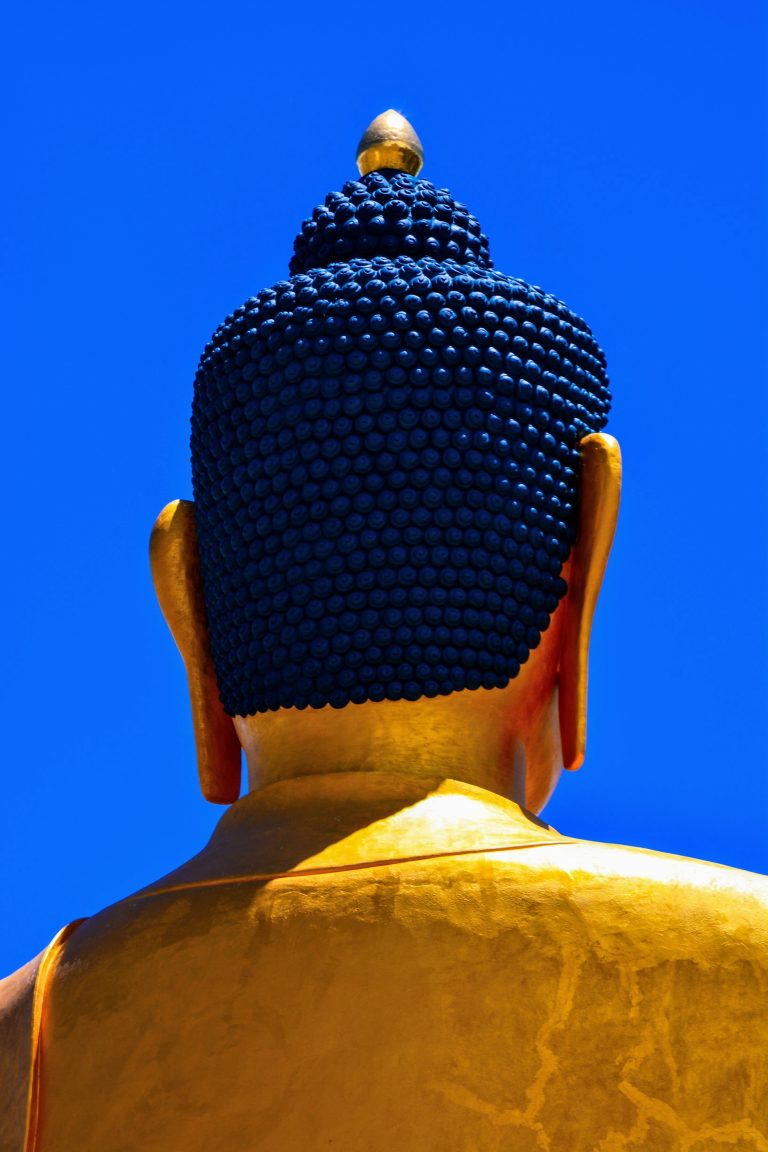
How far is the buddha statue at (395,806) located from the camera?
16.1ft

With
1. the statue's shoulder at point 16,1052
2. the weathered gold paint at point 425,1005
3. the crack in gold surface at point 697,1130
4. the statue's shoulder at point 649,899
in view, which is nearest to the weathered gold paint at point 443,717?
the weathered gold paint at point 425,1005

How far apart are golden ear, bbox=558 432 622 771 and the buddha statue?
12 mm

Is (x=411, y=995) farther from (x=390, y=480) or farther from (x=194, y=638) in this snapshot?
(x=194, y=638)

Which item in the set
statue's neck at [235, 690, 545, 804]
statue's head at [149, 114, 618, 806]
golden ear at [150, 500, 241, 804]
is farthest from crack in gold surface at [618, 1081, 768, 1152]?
golden ear at [150, 500, 241, 804]

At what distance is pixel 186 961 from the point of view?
207 inches

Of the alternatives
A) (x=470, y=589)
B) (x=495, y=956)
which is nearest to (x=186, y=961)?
(x=495, y=956)

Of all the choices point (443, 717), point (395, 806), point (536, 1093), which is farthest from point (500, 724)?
point (536, 1093)

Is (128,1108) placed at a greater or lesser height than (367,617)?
lesser

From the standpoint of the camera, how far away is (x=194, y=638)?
6.46 metres

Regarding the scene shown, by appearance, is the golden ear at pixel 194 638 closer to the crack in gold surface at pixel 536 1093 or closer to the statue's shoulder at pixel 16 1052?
the statue's shoulder at pixel 16 1052

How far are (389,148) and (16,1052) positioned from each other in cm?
327

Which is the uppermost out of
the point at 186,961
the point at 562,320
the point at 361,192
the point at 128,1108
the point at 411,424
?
the point at 361,192

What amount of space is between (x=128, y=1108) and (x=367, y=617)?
1536 millimetres

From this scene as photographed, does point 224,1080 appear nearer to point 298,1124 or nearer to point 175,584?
point 298,1124
